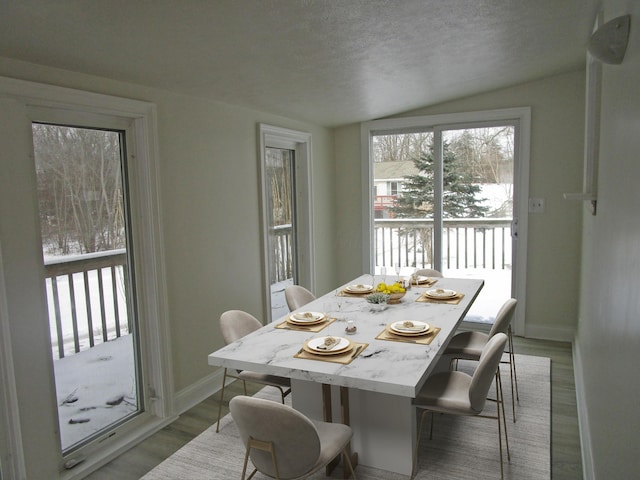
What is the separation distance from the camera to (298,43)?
2705mm

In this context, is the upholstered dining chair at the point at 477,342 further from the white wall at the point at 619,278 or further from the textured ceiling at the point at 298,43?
the textured ceiling at the point at 298,43

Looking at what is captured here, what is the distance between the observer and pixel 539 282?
4.82 m

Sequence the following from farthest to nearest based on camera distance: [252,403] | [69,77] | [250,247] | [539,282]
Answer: [539,282]
[250,247]
[69,77]
[252,403]

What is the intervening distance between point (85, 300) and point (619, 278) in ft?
8.75

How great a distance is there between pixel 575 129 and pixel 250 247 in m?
3.24

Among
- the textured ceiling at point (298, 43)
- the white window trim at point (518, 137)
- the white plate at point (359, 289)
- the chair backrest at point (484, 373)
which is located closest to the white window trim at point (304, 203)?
the textured ceiling at point (298, 43)

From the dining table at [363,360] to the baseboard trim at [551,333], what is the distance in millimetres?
2067

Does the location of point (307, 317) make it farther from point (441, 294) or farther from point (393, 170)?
point (393, 170)

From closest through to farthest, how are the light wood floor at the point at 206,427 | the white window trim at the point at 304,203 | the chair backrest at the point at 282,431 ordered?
the chair backrest at the point at 282,431
the light wood floor at the point at 206,427
the white window trim at the point at 304,203

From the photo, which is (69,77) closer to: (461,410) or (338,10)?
(338,10)

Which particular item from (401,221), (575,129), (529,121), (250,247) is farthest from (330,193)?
(575,129)

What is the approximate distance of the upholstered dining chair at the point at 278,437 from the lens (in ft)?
5.87

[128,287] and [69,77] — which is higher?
[69,77]

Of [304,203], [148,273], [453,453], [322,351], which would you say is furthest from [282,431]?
[304,203]
